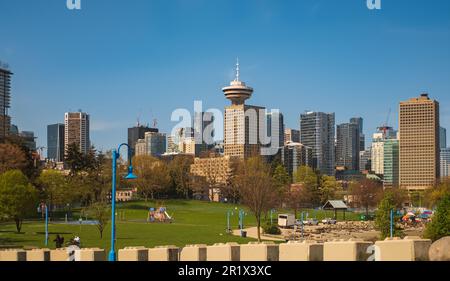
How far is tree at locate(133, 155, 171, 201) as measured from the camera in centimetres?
10988

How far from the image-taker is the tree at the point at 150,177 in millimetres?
109875

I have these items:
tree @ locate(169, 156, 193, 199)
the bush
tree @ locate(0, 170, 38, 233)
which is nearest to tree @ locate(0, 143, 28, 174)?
tree @ locate(0, 170, 38, 233)

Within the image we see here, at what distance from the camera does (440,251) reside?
452 inches

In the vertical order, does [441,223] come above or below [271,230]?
above

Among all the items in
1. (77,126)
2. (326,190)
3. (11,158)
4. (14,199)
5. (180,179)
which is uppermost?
(77,126)

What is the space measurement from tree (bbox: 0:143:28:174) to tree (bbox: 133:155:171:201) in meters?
28.6

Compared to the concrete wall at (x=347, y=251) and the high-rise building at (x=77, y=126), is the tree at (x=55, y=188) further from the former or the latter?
the high-rise building at (x=77, y=126)

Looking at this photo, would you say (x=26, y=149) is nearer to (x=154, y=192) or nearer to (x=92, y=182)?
(x=92, y=182)

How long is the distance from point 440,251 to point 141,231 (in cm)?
4693

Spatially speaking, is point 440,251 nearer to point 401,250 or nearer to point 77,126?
point 401,250

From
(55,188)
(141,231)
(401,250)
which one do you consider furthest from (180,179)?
(401,250)

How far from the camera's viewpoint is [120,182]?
11344 cm
